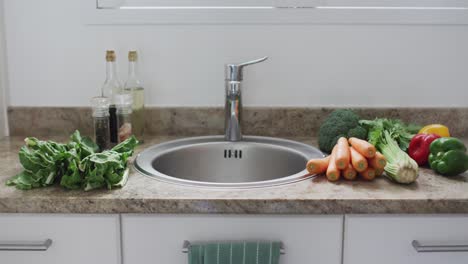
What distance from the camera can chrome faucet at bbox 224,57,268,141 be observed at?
166 cm

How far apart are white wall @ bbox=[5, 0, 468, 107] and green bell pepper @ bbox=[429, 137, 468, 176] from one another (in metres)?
0.45

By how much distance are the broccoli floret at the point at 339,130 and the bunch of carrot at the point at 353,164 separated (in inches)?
7.6

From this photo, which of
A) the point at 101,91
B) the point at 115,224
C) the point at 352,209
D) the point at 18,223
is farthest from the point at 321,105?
the point at 18,223

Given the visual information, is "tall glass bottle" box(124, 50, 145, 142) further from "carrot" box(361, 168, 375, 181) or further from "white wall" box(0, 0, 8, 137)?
"carrot" box(361, 168, 375, 181)

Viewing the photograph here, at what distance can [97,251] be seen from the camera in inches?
48.7

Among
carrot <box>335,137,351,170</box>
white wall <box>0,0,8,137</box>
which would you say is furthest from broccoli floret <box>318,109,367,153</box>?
white wall <box>0,0,8,137</box>

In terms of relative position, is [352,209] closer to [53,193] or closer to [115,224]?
[115,224]

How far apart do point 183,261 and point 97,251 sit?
8.4 inches

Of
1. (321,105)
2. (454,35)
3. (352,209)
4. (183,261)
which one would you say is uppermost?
(454,35)

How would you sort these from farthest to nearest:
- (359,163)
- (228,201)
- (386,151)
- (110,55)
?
(110,55)
(386,151)
(359,163)
(228,201)

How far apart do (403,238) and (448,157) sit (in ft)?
0.92

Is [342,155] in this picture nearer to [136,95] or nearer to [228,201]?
[228,201]

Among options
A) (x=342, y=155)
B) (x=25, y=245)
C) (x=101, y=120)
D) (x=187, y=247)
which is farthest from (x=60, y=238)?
(x=342, y=155)

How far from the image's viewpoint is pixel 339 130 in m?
1.56
